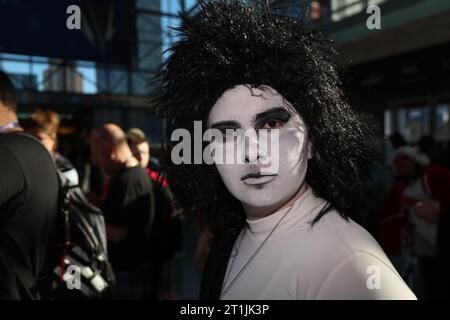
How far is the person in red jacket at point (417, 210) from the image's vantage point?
2838 mm

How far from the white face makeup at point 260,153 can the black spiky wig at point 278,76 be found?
43 millimetres

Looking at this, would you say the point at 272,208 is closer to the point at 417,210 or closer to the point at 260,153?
the point at 260,153

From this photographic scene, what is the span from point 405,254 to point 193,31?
9.57ft

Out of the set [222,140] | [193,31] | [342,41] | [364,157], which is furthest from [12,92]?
[342,41]

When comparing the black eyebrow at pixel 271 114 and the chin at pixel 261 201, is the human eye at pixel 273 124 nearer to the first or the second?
the black eyebrow at pixel 271 114

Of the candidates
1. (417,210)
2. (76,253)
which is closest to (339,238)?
(76,253)

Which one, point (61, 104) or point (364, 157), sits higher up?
point (61, 104)

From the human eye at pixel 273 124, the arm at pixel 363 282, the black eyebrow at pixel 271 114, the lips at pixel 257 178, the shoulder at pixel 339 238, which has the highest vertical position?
the black eyebrow at pixel 271 114

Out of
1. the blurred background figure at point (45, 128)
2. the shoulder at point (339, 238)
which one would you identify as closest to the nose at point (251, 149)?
the shoulder at point (339, 238)

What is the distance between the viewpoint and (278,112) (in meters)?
1.00

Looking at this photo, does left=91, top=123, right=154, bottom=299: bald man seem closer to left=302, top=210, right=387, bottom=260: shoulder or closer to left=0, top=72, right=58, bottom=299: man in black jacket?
left=0, top=72, right=58, bottom=299: man in black jacket

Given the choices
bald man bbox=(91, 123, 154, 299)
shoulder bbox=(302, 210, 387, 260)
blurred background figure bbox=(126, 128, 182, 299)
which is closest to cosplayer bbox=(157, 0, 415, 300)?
shoulder bbox=(302, 210, 387, 260)

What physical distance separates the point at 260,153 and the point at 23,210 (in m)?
1.08

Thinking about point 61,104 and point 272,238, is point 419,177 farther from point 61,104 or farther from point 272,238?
point 61,104
